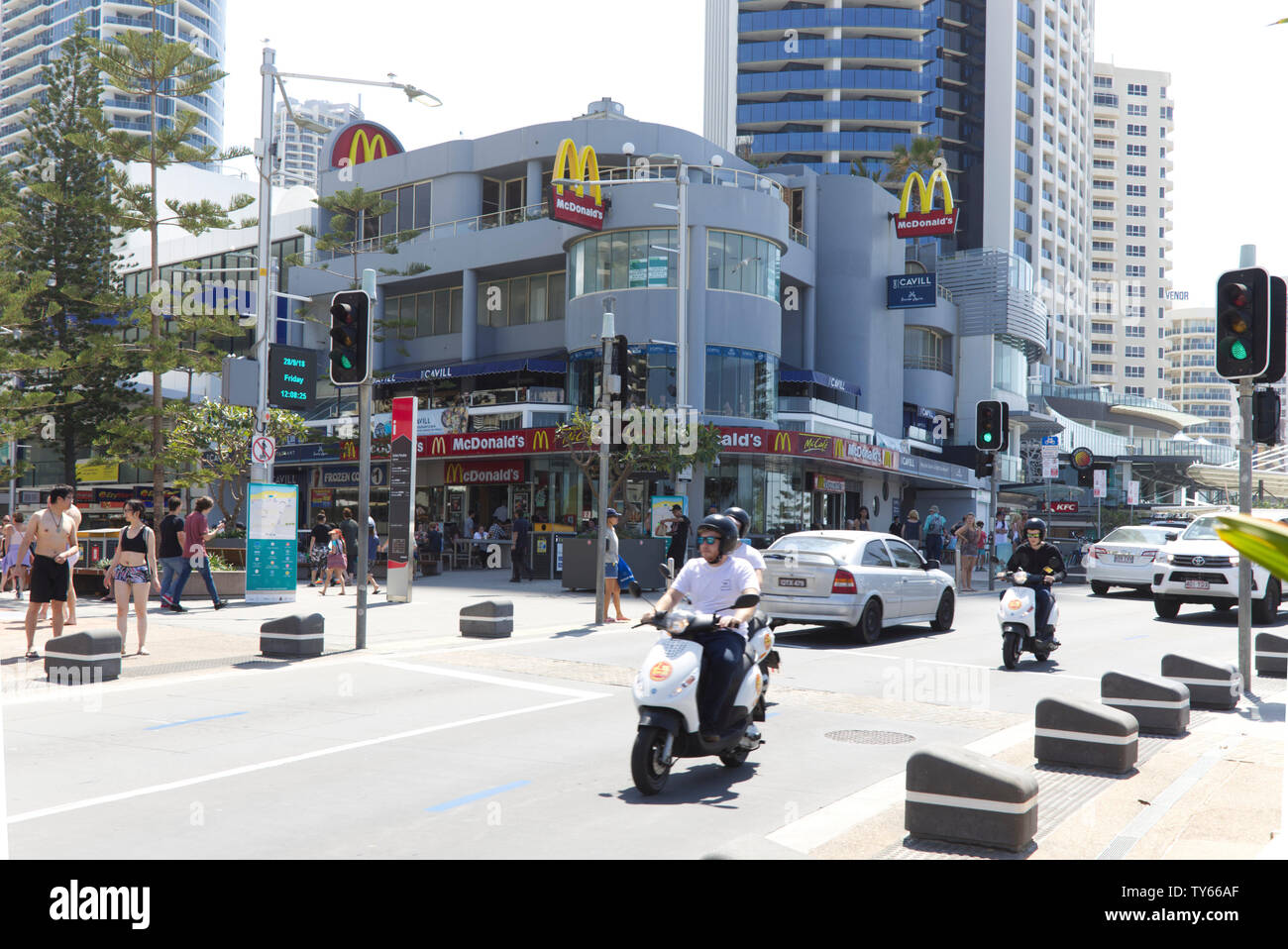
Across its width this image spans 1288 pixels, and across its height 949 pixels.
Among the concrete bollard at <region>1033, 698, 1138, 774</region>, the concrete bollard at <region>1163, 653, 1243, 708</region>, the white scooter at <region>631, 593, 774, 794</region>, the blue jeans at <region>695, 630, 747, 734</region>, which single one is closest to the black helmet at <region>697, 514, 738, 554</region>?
the white scooter at <region>631, 593, 774, 794</region>

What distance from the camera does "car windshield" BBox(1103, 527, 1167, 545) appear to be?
937 inches

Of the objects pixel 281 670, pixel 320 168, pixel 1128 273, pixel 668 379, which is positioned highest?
pixel 1128 273

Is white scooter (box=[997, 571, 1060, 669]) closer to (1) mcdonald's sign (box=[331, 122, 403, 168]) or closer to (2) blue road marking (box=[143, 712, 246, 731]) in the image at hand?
(2) blue road marking (box=[143, 712, 246, 731])

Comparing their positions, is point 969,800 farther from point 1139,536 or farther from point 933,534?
point 933,534

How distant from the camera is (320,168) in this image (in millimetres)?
53062

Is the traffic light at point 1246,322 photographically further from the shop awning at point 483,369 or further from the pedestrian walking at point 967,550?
the shop awning at point 483,369

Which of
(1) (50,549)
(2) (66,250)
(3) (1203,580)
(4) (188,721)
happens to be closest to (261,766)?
(4) (188,721)

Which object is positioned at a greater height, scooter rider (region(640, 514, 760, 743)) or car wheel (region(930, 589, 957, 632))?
scooter rider (region(640, 514, 760, 743))

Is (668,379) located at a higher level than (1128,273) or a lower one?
lower

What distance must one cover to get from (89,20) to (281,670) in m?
131

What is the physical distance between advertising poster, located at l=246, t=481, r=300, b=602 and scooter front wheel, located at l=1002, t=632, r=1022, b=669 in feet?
40.6

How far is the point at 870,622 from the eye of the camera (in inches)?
598

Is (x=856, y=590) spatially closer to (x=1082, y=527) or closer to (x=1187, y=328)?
(x=1082, y=527)
